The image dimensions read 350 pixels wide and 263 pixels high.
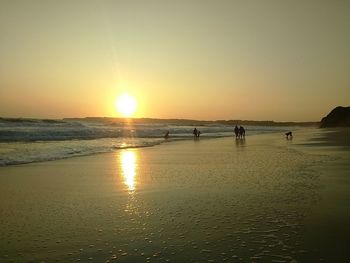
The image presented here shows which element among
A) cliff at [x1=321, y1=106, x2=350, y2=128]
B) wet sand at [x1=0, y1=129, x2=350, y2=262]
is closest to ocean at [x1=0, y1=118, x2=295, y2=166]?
wet sand at [x1=0, y1=129, x2=350, y2=262]

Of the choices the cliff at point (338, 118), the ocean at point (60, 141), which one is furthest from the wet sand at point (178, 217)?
the cliff at point (338, 118)

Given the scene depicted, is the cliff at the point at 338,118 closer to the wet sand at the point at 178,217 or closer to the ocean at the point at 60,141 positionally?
the ocean at the point at 60,141

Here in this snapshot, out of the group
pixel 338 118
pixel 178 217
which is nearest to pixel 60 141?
pixel 178 217

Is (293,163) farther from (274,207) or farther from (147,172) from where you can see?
(274,207)

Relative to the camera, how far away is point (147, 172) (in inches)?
577

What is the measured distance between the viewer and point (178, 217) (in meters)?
7.50

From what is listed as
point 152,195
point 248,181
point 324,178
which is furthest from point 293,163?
point 152,195

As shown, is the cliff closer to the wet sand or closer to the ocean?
the ocean

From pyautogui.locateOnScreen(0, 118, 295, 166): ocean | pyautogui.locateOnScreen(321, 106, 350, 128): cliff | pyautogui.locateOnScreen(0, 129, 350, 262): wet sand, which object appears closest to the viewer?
pyautogui.locateOnScreen(0, 129, 350, 262): wet sand

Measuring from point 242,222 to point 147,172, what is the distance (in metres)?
8.07

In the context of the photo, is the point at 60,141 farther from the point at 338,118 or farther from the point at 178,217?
the point at 338,118

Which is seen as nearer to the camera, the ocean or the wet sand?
the wet sand

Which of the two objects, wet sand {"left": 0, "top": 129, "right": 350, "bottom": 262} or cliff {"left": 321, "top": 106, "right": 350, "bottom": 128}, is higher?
cliff {"left": 321, "top": 106, "right": 350, "bottom": 128}

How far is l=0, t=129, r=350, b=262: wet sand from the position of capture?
18.1 feet
